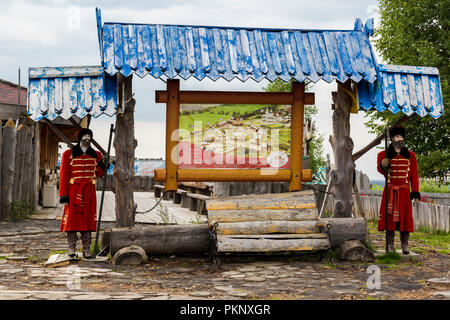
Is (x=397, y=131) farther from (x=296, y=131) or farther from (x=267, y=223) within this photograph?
(x=267, y=223)

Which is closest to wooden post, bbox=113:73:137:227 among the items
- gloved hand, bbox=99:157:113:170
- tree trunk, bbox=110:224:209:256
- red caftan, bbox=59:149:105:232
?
gloved hand, bbox=99:157:113:170

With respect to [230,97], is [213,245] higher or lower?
lower

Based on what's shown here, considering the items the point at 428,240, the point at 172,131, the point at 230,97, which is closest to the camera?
the point at 172,131

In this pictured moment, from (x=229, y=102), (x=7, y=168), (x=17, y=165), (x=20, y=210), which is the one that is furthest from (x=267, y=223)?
(x=17, y=165)

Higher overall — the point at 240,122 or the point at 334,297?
the point at 240,122

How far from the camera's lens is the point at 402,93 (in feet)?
28.1

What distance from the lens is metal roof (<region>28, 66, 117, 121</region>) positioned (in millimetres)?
7906

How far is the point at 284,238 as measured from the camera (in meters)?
7.99

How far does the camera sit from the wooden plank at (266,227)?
317 inches

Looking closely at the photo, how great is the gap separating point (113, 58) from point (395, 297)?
16.2ft

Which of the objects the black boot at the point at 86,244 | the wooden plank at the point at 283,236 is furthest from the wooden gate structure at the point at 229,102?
the black boot at the point at 86,244

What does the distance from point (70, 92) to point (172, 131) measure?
159 cm

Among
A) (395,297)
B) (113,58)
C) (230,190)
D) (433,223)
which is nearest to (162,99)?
(113,58)

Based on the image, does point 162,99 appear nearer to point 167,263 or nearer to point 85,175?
point 85,175
